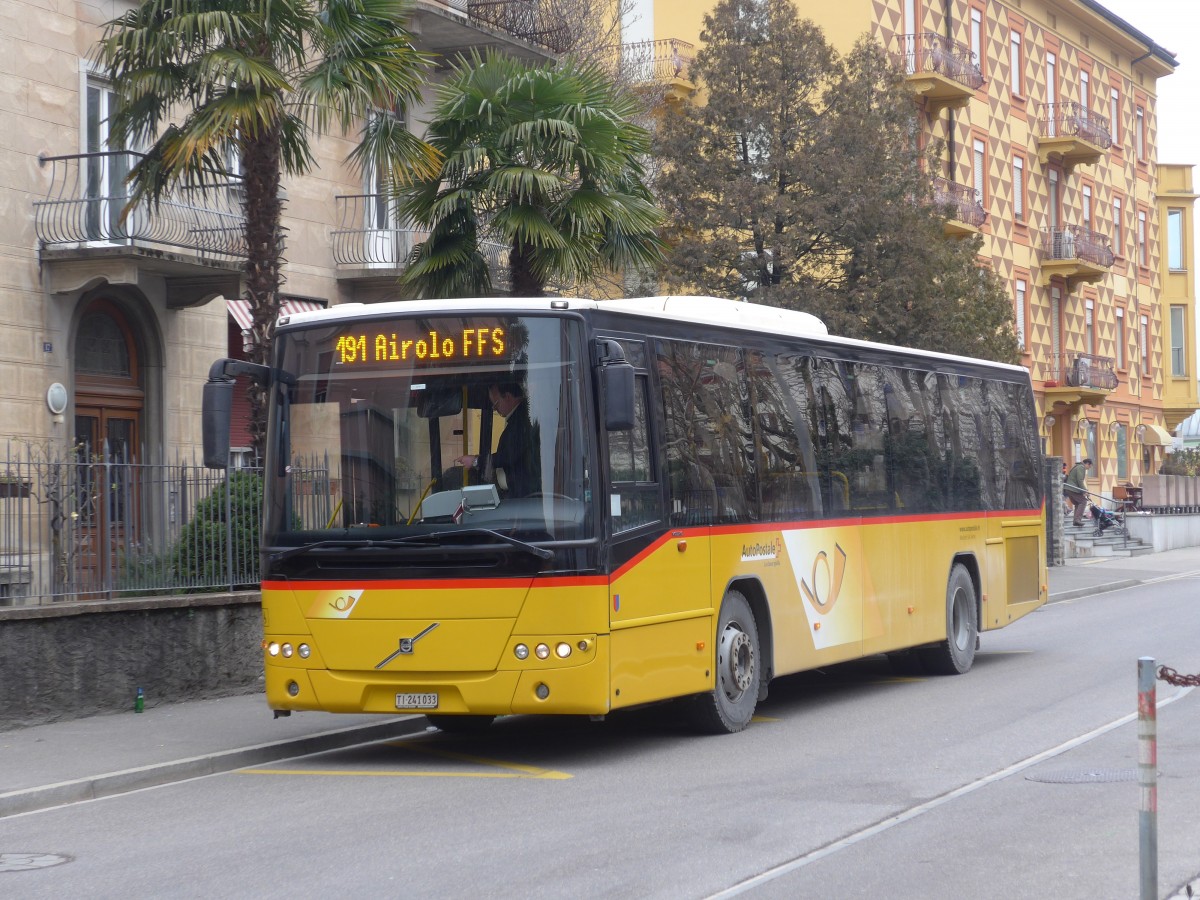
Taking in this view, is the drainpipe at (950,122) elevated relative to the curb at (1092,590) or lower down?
elevated

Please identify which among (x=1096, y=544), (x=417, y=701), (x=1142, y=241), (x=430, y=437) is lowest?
(x=1096, y=544)

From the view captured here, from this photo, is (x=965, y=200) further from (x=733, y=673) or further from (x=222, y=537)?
(x=733, y=673)

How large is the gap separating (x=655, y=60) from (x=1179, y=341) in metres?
31.2

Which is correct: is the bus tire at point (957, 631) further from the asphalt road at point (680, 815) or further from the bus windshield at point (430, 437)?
the bus windshield at point (430, 437)

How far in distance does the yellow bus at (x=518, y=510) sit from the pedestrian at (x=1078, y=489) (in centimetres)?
3052

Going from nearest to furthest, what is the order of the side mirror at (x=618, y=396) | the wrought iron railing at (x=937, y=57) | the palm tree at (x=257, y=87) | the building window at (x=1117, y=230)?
1. the side mirror at (x=618, y=396)
2. the palm tree at (x=257, y=87)
3. the wrought iron railing at (x=937, y=57)
4. the building window at (x=1117, y=230)

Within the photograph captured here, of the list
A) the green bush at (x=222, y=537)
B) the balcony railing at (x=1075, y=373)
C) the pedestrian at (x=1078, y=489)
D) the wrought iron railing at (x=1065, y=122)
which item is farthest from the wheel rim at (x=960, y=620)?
the wrought iron railing at (x=1065, y=122)

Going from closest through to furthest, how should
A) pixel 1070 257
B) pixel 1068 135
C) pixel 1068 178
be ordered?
pixel 1070 257 < pixel 1068 135 < pixel 1068 178

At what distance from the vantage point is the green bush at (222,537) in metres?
14.9

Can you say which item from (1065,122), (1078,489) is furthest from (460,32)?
(1065,122)

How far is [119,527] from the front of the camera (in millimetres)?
14055

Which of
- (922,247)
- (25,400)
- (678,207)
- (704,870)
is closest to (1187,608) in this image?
(922,247)

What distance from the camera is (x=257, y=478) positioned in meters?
15.5

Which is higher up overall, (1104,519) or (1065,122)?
(1065,122)
